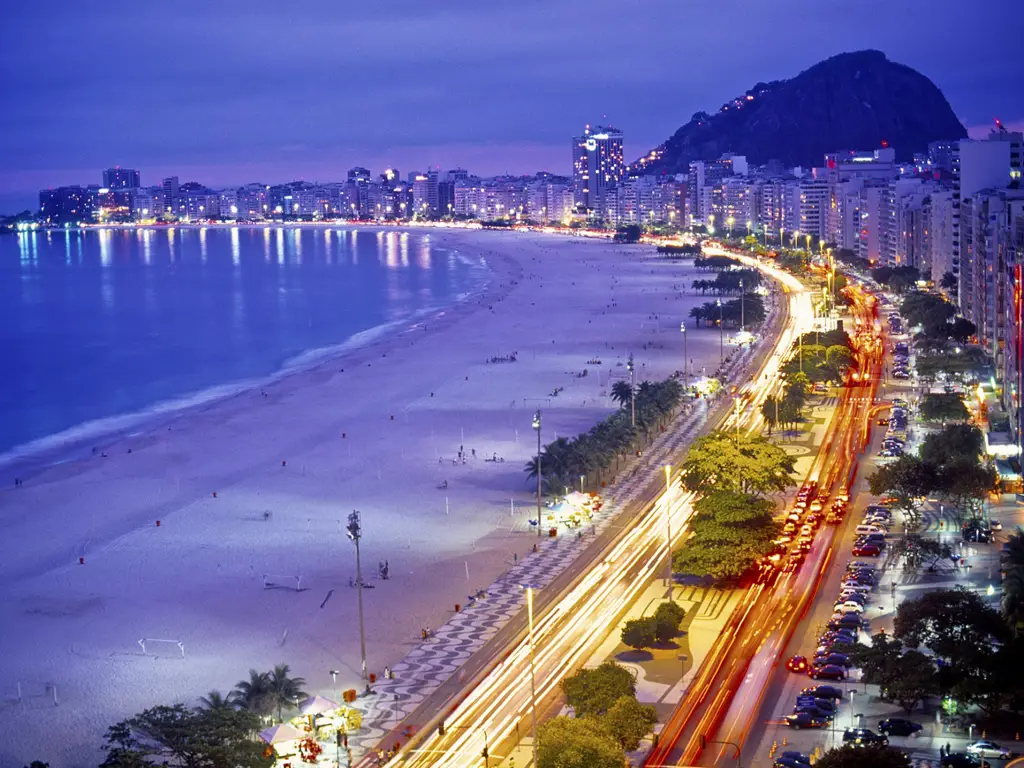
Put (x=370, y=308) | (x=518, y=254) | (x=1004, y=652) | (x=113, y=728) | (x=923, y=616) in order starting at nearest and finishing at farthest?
(x=113, y=728), (x=1004, y=652), (x=923, y=616), (x=370, y=308), (x=518, y=254)

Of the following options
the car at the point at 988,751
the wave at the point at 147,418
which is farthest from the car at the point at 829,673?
the wave at the point at 147,418

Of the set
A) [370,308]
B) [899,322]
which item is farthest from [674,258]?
[899,322]

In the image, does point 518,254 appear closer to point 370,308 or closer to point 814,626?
point 370,308

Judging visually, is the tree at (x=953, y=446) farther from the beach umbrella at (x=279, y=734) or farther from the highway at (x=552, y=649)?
the beach umbrella at (x=279, y=734)

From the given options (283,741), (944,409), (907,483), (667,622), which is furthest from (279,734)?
(944,409)

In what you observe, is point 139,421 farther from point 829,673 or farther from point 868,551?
point 829,673

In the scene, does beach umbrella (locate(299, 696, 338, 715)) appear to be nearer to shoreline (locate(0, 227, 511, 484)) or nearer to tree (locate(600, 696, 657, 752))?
tree (locate(600, 696, 657, 752))

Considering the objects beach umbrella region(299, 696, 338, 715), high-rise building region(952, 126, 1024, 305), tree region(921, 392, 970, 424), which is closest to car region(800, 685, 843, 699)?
beach umbrella region(299, 696, 338, 715)
